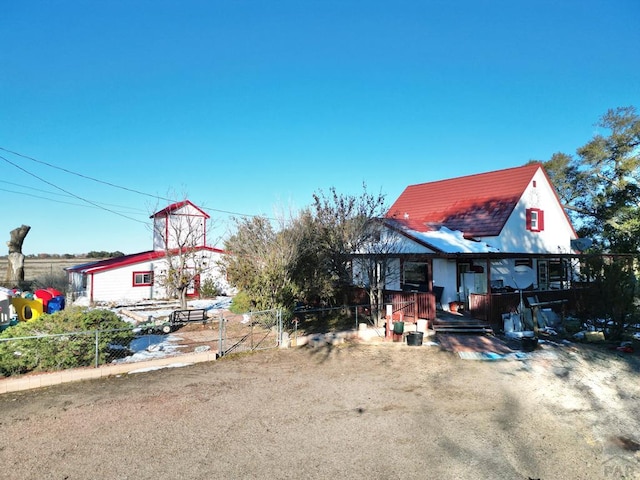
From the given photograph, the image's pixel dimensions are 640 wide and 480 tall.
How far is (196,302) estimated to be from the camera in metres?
23.7

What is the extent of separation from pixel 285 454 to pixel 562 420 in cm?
476

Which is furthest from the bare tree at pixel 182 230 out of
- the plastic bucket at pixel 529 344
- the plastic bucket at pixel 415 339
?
the plastic bucket at pixel 529 344

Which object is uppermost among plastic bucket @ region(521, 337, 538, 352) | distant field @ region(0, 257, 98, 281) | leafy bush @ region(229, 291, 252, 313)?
distant field @ region(0, 257, 98, 281)

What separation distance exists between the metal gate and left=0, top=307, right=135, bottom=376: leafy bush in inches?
118

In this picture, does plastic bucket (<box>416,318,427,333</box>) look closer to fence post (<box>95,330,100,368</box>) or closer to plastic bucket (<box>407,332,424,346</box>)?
plastic bucket (<box>407,332,424,346</box>)

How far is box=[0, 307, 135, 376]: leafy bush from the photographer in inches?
343

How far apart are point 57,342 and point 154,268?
56.3ft

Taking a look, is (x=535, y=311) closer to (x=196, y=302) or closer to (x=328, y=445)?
(x=328, y=445)

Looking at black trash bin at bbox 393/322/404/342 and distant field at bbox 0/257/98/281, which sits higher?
distant field at bbox 0/257/98/281

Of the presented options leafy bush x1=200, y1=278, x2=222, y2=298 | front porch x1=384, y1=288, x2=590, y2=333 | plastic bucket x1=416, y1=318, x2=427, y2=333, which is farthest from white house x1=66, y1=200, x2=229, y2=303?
plastic bucket x1=416, y1=318, x2=427, y2=333

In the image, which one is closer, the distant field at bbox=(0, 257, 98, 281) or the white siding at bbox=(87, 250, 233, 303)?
the white siding at bbox=(87, 250, 233, 303)

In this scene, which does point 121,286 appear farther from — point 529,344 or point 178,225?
point 529,344

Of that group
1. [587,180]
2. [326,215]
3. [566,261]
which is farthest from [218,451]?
[587,180]

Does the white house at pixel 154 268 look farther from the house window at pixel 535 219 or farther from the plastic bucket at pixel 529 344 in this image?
the house window at pixel 535 219
